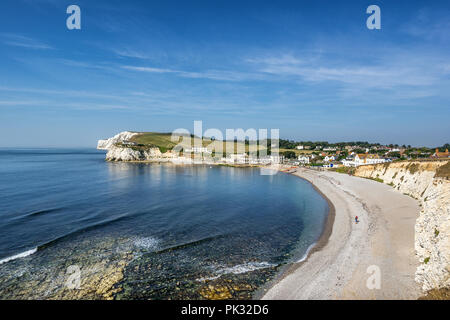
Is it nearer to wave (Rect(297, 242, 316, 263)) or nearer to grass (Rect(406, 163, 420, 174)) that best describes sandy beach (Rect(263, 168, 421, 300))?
wave (Rect(297, 242, 316, 263))

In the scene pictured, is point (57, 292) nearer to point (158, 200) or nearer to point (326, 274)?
point (326, 274)

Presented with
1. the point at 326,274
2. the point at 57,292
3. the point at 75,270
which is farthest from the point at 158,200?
the point at 326,274

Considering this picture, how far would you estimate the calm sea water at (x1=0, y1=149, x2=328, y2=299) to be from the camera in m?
13.4

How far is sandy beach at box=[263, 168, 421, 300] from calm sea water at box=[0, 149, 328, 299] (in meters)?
1.49

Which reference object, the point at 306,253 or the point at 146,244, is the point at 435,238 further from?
the point at 146,244

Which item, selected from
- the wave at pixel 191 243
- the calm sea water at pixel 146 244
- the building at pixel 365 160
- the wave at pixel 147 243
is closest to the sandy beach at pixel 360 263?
the calm sea water at pixel 146 244

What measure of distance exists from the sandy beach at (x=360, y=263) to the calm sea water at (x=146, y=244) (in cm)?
149

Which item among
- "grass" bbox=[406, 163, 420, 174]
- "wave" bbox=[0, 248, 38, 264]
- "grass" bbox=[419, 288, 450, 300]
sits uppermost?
"grass" bbox=[406, 163, 420, 174]

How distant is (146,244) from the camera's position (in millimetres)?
19016

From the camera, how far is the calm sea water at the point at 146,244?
13.4m

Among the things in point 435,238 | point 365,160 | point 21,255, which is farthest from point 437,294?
point 365,160

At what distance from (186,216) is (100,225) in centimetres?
902

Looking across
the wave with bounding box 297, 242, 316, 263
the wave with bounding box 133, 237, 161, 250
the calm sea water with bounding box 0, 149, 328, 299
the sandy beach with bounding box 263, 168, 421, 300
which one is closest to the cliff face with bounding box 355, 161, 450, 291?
the sandy beach with bounding box 263, 168, 421, 300

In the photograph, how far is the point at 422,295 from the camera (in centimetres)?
1134
